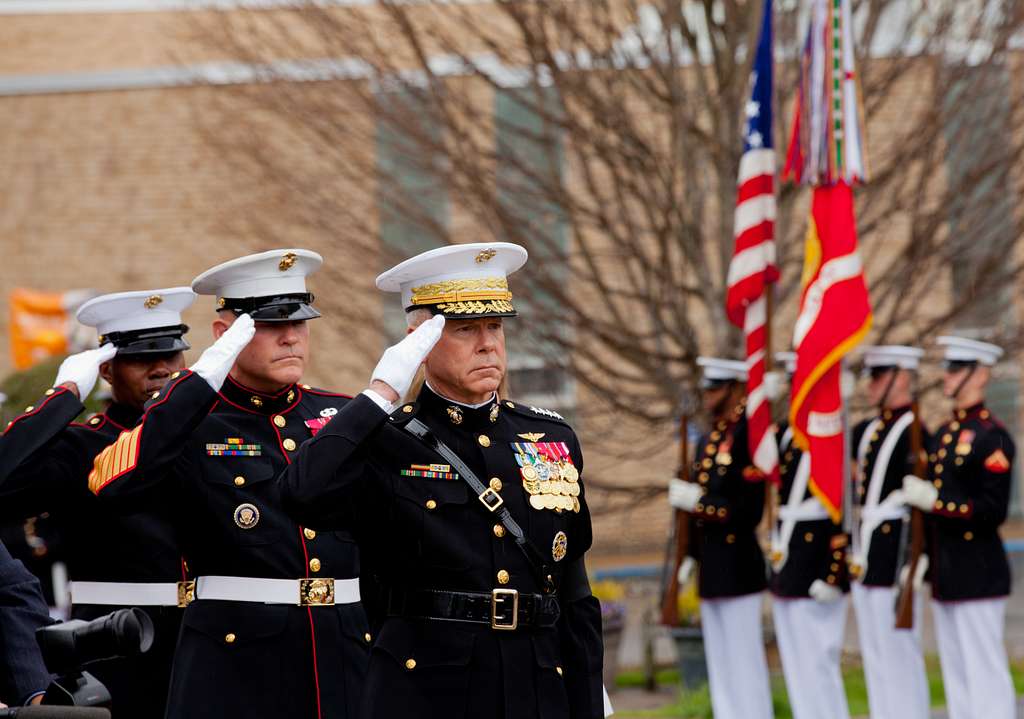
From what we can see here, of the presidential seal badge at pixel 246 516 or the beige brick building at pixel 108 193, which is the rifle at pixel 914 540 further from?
the beige brick building at pixel 108 193

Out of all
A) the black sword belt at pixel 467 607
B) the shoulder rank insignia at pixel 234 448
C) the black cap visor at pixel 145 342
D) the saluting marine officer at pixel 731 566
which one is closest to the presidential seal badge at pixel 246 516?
the shoulder rank insignia at pixel 234 448

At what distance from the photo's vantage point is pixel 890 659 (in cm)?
964

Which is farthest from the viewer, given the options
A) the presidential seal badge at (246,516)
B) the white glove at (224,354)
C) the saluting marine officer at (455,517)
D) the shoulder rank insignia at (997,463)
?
the shoulder rank insignia at (997,463)

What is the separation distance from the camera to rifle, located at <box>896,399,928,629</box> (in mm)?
9328

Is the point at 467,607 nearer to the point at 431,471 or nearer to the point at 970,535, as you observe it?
the point at 431,471

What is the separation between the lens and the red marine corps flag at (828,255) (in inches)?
348

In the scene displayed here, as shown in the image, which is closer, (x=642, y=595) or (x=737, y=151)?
(x=737, y=151)

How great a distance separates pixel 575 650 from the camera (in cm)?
461

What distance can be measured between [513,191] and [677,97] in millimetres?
1259

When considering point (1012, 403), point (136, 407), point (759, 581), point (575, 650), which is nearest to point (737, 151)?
point (759, 581)

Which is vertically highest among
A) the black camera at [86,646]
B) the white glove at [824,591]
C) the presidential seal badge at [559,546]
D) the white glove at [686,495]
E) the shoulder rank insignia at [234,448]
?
the white glove at [686,495]

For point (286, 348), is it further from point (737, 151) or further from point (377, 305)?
point (377, 305)

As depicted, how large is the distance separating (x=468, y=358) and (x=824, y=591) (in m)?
5.45

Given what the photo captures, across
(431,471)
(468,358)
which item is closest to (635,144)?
(468,358)
